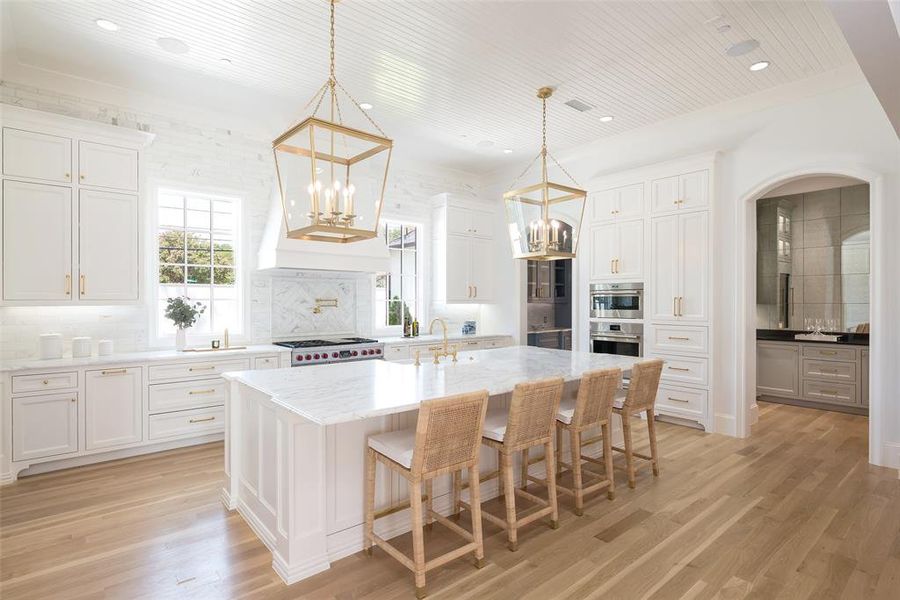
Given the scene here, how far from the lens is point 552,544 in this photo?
278 centimetres

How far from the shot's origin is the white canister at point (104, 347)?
4.28m

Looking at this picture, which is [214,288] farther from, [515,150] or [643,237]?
[643,237]

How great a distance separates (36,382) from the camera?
12.3 feet

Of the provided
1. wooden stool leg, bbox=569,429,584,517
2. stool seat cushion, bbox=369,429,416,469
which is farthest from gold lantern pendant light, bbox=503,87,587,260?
stool seat cushion, bbox=369,429,416,469

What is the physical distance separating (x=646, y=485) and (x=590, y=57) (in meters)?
3.42

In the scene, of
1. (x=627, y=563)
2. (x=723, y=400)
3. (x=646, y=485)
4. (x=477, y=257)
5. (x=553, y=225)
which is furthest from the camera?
(x=477, y=257)

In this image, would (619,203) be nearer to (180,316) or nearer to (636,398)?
(636,398)

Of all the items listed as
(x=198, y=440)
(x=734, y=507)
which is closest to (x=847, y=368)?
(x=734, y=507)

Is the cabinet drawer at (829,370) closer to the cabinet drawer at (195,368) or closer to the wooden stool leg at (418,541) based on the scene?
the wooden stool leg at (418,541)

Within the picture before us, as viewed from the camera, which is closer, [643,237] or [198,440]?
[198,440]

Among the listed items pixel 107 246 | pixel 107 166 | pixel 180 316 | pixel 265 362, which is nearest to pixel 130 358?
pixel 180 316

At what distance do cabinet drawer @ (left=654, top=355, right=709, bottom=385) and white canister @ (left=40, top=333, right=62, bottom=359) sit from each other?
589cm

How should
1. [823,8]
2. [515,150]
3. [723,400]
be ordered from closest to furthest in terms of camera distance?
1. [823,8]
2. [723,400]
3. [515,150]

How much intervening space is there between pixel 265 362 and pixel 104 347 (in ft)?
4.47
